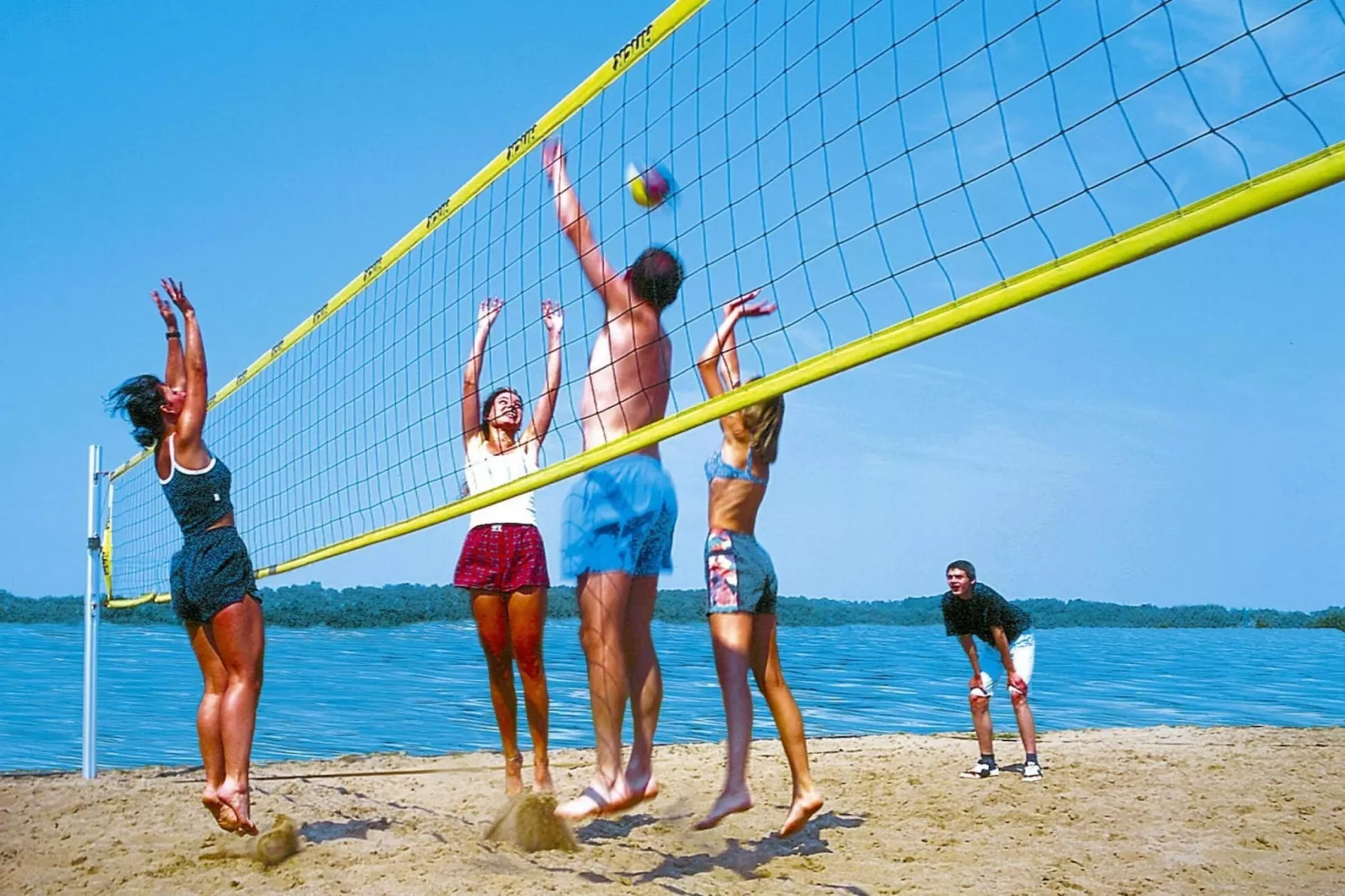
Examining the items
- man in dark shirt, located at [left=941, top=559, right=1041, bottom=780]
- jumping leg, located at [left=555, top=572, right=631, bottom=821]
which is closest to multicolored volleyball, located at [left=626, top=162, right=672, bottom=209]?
jumping leg, located at [left=555, top=572, right=631, bottom=821]

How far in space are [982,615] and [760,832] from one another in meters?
1.97

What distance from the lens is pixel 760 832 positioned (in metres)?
4.70

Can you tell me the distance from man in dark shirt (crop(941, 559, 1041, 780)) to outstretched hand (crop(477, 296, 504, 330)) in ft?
9.33

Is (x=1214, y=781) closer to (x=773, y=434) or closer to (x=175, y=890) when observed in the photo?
(x=773, y=434)

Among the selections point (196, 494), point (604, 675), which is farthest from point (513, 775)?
point (196, 494)

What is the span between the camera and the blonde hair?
3914mm

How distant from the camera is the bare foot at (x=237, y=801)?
3.91 meters

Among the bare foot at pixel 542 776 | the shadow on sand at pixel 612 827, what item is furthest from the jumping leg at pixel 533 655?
the shadow on sand at pixel 612 827

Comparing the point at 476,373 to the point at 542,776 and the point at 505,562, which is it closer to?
the point at 505,562


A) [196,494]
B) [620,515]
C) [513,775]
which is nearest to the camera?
[620,515]

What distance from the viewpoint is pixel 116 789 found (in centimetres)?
575

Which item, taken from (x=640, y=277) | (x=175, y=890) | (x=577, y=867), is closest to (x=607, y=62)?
(x=640, y=277)

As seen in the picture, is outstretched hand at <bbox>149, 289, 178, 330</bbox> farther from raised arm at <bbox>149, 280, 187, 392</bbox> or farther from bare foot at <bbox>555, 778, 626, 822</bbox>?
bare foot at <bbox>555, 778, 626, 822</bbox>

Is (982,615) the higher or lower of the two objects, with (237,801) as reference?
higher
